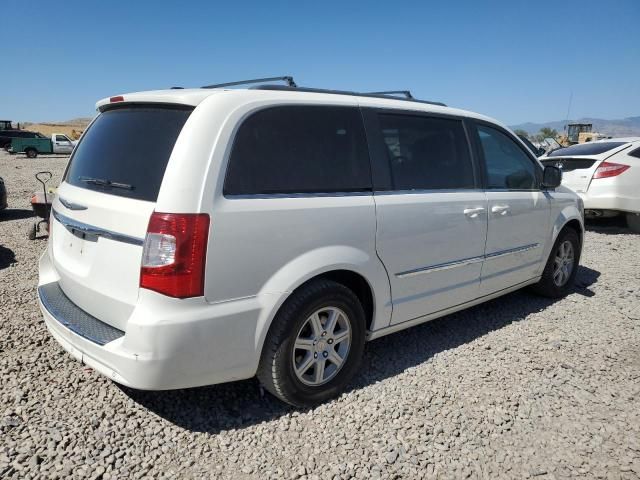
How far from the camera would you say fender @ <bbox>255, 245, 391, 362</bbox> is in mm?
2492

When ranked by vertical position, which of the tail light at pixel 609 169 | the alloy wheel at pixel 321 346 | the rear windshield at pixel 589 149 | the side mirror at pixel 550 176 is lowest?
the alloy wheel at pixel 321 346

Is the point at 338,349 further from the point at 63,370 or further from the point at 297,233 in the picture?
the point at 63,370

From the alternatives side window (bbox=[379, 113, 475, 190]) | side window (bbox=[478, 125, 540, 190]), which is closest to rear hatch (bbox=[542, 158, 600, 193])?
side window (bbox=[478, 125, 540, 190])

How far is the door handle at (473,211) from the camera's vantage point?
11.7 ft

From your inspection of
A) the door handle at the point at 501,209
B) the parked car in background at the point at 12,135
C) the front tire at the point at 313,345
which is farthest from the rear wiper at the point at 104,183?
the parked car in background at the point at 12,135

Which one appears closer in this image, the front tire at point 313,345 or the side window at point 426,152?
the front tire at point 313,345

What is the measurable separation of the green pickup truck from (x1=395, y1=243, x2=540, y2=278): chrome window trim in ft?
119

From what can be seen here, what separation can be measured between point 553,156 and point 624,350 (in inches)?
246

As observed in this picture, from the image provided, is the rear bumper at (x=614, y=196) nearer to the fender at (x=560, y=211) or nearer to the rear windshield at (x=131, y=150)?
the fender at (x=560, y=211)

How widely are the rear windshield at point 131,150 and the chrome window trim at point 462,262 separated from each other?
1.67 metres

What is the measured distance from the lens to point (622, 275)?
5926mm

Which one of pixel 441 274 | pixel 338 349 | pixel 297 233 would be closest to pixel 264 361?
pixel 338 349

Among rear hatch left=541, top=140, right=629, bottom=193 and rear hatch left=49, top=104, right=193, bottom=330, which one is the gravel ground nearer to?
rear hatch left=49, top=104, right=193, bottom=330

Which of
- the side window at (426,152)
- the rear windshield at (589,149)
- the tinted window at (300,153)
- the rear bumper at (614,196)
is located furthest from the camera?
the rear windshield at (589,149)
